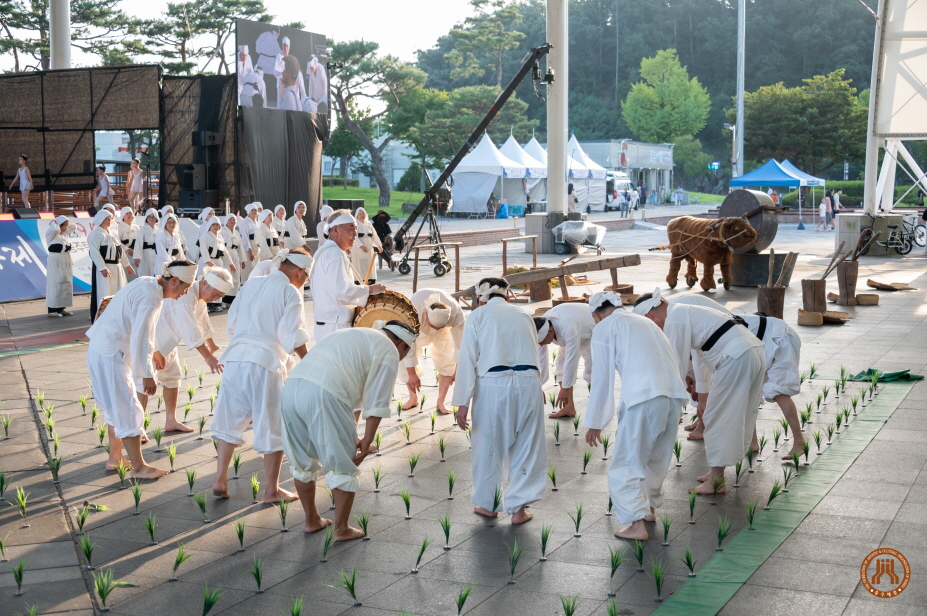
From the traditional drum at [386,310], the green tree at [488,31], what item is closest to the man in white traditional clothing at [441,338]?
the traditional drum at [386,310]

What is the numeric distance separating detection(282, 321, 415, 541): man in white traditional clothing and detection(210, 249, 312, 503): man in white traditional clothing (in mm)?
791

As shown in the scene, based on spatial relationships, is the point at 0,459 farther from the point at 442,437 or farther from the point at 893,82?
the point at 893,82

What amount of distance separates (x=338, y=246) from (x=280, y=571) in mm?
3885

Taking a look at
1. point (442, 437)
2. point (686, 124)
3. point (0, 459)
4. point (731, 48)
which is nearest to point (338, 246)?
point (442, 437)

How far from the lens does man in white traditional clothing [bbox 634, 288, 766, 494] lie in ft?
21.3

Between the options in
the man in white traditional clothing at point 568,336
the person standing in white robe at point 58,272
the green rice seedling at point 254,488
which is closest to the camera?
the green rice seedling at point 254,488

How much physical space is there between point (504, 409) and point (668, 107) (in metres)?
→ 71.5

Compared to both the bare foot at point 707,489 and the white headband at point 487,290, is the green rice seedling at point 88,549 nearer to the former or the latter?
the white headband at point 487,290

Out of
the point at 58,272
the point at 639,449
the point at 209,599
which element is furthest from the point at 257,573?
the point at 58,272

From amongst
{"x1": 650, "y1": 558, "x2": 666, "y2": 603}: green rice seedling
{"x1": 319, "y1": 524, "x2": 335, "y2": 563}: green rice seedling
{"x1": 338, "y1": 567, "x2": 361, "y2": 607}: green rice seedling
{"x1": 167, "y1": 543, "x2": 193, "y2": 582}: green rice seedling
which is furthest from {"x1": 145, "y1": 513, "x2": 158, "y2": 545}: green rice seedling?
{"x1": 650, "y1": 558, "x2": 666, "y2": 603}: green rice seedling

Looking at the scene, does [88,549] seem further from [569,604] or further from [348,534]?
[569,604]

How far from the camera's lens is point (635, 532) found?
18.6 ft

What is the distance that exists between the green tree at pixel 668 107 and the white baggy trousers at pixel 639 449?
70.6 m

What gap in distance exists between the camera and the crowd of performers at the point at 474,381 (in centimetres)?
551
